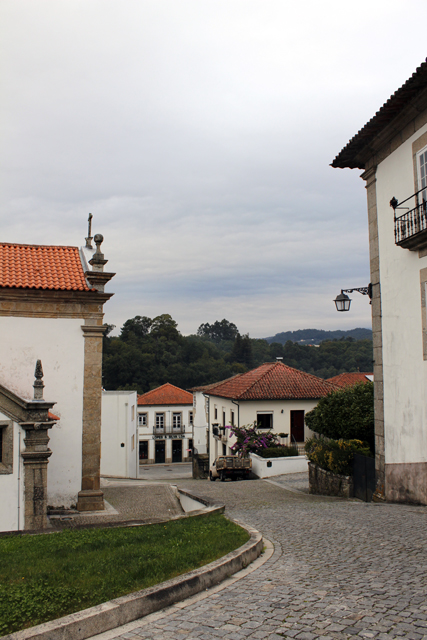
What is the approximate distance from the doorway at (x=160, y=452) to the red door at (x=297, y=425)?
93.8 ft

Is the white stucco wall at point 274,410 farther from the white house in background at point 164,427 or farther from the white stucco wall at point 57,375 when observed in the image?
the white house in background at point 164,427

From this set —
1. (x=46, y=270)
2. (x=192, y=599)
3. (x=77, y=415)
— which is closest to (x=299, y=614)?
(x=192, y=599)

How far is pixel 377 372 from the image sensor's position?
1325 cm

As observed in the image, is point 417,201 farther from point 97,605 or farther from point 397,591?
point 97,605

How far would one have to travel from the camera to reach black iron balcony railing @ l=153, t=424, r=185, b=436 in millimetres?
56281

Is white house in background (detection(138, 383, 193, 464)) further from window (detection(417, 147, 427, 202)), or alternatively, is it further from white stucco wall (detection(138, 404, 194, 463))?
window (detection(417, 147, 427, 202))

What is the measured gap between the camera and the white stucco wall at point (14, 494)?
1121 cm

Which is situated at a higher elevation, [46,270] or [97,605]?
[46,270]

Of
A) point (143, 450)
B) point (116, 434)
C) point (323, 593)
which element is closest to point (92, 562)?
point (323, 593)

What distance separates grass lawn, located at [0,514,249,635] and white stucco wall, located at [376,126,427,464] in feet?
17.9

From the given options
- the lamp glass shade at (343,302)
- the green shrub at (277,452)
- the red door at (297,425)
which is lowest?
the green shrub at (277,452)

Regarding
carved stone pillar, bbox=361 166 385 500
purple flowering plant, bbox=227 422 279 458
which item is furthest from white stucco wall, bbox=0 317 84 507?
purple flowering plant, bbox=227 422 279 458

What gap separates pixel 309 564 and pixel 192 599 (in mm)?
2007

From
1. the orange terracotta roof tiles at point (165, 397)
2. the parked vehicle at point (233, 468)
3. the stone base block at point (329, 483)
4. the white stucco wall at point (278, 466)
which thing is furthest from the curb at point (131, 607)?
the orange terracotta roof tiles at point (165, 397)
